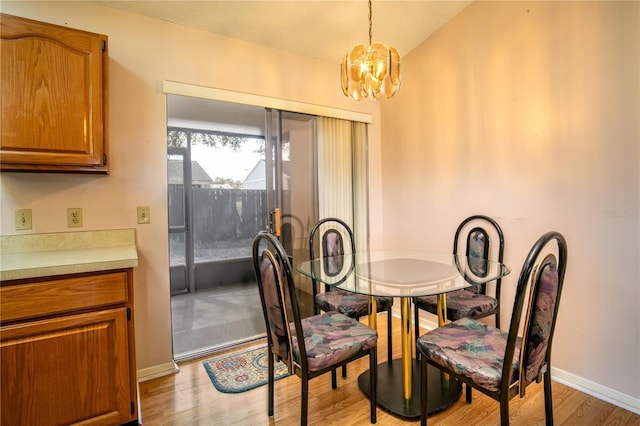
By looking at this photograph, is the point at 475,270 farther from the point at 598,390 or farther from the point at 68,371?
the point at 68,371

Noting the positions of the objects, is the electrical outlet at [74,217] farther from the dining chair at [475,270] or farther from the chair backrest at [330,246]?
the dining chair at [475,270]

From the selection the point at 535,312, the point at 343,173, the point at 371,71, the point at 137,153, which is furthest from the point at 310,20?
the point at 535,312

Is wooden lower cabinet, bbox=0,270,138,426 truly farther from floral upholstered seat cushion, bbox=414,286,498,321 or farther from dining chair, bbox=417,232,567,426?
floral upholstered seat cushion, bbox=414,286,498,321

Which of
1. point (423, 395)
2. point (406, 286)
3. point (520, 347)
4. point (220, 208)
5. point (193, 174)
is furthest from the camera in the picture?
point (220, 208)

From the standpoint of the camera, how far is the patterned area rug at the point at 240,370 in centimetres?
209

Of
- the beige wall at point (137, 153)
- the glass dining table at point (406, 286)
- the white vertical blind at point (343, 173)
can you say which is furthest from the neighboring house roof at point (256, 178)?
the glass dining table at point (406, 286)

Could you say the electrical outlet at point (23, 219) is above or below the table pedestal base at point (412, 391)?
above

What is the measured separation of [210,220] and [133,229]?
2.09m

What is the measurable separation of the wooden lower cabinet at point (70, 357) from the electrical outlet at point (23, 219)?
65cm

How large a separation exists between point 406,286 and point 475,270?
58 centimetres

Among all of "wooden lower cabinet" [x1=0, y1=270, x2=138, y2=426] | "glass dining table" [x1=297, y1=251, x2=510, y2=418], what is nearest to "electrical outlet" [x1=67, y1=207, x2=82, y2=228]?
"wooden lower cabinet" [x1=0, y1=270, x2=138, y2=426]

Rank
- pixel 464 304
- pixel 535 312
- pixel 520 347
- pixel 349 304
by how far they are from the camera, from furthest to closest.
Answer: pixel 349 304 < pixel 464 304 < pixel 520 347 < pixel 535 312

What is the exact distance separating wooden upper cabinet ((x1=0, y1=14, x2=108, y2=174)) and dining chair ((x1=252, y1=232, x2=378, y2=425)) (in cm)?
115

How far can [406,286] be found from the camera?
67.2 inches
